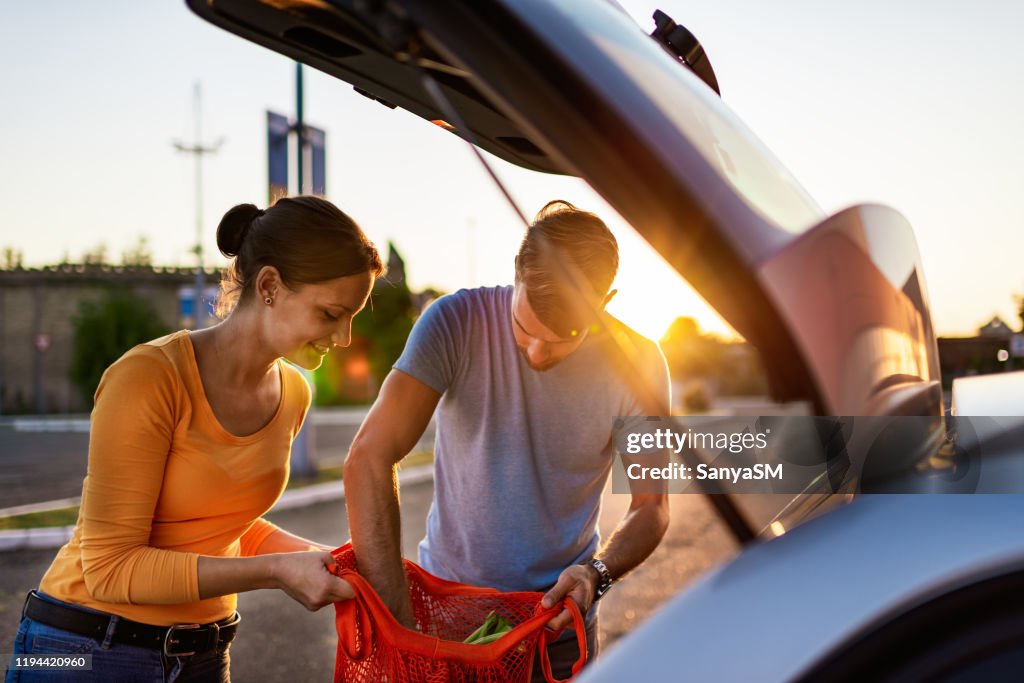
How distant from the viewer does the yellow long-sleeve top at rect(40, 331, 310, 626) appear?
1.70 meters

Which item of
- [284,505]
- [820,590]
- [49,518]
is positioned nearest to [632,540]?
[820,590]

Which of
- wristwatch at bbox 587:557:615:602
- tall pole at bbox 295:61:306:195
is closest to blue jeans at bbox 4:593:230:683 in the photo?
wristwatch at bbox 587:557:615:602

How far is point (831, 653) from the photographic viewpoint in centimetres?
83

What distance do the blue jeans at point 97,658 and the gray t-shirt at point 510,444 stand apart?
725mm

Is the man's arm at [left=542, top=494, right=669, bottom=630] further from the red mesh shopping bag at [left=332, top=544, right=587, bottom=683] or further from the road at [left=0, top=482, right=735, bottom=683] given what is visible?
the road at [left=0, top=482, right=735, bottom=683]

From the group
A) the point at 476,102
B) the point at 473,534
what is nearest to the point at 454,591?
the point at 473,534

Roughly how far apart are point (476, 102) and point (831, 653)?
3.81ft

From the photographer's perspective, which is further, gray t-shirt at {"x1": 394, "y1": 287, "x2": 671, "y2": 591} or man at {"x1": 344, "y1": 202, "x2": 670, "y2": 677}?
gray t-shirt at {"x1": 394, "y1": 287, "x2": 671, "y2": 591}

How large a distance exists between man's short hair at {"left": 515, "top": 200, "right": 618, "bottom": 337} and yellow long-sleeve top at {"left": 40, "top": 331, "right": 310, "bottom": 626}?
740mm

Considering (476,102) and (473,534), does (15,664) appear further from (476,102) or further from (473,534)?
(476,102)

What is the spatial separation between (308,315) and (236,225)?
1.27 ft

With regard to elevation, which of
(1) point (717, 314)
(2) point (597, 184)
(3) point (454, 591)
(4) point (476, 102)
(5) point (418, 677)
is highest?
(4) point (476, 102)

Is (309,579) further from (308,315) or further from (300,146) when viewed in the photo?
(300,146)

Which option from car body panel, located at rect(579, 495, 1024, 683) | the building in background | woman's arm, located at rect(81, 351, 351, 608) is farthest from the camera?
the building in background
